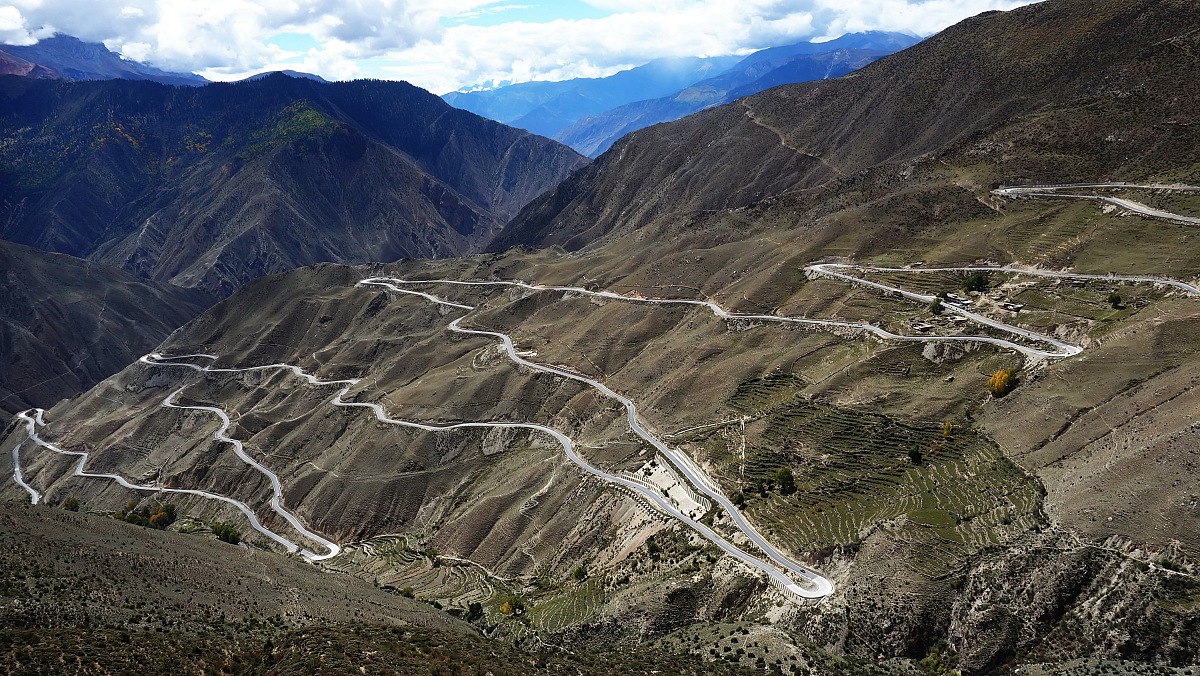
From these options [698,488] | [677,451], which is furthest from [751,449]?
[677,451]

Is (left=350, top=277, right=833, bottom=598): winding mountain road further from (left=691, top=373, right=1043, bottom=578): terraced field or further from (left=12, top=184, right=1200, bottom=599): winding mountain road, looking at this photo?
(left=691, top=373, right=1043, bottom=578): terraced field

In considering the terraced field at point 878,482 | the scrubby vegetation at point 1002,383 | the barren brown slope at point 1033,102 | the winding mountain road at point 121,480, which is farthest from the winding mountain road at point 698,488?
the barren brown slope at point 1033,102

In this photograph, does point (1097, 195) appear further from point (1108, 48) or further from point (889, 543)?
point (889, 543)

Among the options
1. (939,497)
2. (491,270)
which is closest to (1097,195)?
(939,497)

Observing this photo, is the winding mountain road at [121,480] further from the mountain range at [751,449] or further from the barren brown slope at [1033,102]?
the barren brown slope at [1033,102]

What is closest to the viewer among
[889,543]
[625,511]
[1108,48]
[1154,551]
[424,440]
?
[1154,551]
